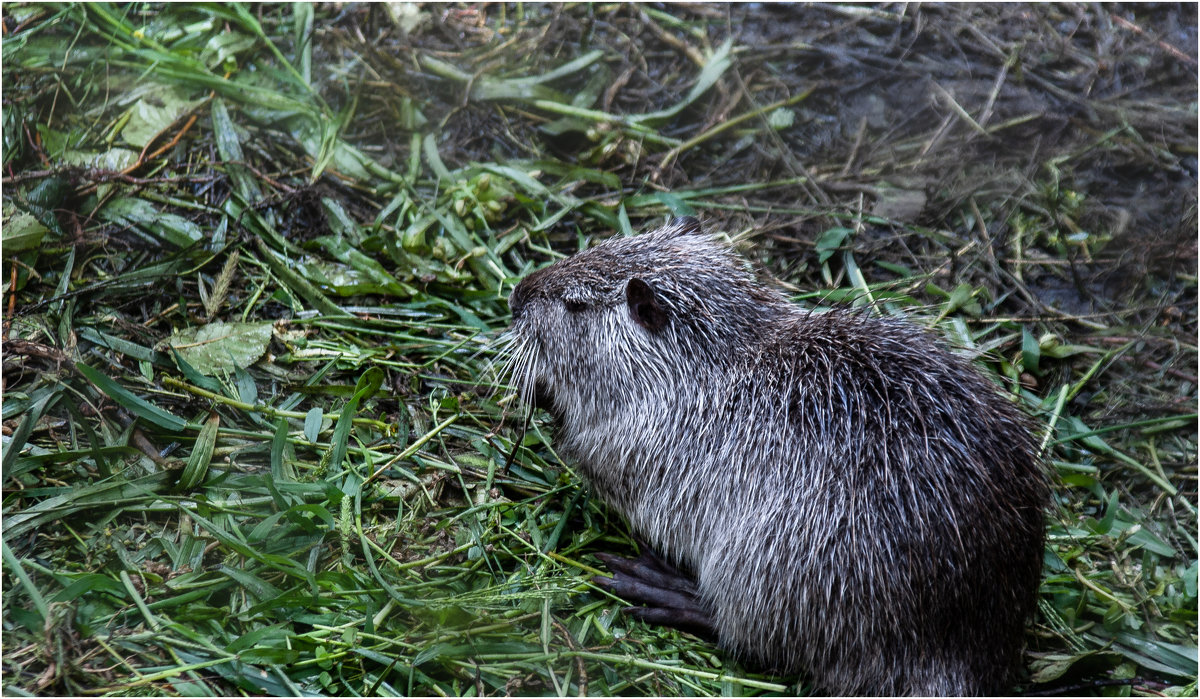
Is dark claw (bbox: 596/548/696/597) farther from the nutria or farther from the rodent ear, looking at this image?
the rodent ear

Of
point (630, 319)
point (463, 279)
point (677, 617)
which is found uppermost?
point (630, 319)

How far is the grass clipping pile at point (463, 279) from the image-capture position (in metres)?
3.02

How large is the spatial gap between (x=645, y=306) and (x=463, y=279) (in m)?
1.33

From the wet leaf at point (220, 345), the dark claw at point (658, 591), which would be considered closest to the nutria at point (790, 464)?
the dark claw at point (658, 591)

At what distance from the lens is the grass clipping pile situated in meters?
3.02

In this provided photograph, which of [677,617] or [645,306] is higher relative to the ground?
[645,306]

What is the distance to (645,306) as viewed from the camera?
339 cm

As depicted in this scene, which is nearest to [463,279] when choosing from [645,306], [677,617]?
[645,306]

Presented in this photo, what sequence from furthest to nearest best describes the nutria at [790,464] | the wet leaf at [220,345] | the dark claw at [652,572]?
1. the wet leaf at [220,345]
2. the dark claw at [652,572]
3. the nutria at [790,464]

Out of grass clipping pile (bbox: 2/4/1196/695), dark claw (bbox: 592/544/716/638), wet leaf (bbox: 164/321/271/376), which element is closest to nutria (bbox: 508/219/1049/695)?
dark claw (bbox: 592/544/716/638)

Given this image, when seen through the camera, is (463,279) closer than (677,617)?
No

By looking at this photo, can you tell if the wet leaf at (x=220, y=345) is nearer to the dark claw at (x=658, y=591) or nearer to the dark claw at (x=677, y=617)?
the dark claw at (x=658, y=591)

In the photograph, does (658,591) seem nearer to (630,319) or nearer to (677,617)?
(677,617)

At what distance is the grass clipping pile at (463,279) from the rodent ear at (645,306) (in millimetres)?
722
